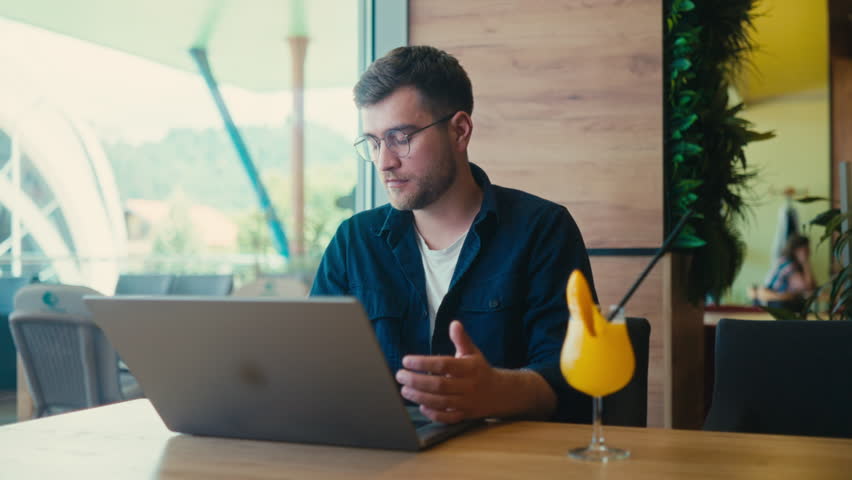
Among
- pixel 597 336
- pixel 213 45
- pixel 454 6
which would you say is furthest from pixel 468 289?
pixel 213 45

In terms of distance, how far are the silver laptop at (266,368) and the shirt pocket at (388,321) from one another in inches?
22.6

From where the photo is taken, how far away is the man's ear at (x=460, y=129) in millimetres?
1904

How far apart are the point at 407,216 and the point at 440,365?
777 mm

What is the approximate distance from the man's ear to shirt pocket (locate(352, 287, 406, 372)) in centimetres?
40

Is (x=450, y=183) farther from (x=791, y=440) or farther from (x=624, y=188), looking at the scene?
(x=624, y=188)

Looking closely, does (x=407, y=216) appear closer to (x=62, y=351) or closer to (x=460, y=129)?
(x=460, y=129)

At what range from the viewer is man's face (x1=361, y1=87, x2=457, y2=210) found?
Answer: 1.79 m

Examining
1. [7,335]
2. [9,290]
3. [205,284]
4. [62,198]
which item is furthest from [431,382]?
[205,284]

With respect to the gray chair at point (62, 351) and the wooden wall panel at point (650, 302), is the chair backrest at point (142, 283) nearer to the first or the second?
the gray chair at point (62, 351)

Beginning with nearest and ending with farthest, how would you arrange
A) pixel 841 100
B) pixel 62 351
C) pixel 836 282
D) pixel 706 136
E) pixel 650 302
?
pixel 836 282 → pixel 650 302 → pixel 706 136 → pixel 62 351 → pixel 841 100

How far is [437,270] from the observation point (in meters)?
1.76

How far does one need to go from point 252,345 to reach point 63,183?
2601mm

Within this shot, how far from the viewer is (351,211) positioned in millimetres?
3535

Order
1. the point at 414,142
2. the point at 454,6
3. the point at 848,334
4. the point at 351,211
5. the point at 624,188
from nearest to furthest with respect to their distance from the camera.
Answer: the point at 848,334
the point at 414,142
the point at 624,188
the point at 454,6
the point at 351,211
